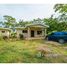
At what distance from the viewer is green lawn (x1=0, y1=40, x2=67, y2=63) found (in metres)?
3.30

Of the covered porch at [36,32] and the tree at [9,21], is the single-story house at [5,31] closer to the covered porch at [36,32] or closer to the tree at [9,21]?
the tree at [9,21]

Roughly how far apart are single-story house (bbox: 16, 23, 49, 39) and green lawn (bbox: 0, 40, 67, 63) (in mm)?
78

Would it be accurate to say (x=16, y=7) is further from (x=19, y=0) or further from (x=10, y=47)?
(x=10, y=47)

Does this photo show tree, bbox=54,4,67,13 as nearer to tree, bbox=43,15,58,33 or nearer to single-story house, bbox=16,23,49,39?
tree, bbox=43,15,58,33

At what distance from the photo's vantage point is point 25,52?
3344 mm

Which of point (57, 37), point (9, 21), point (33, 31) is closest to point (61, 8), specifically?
point (57, 37)

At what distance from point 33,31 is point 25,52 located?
13.1 inches

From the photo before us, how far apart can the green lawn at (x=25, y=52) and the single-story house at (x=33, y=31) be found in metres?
0.08

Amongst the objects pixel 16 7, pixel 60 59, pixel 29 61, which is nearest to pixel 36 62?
pixel 29 61

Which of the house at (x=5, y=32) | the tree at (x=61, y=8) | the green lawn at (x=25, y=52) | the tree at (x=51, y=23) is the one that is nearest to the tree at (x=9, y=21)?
the house at (x=5, y=32)

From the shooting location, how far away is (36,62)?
3309mm

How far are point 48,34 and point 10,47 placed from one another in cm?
58

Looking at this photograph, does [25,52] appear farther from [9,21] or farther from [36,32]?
[9,21]

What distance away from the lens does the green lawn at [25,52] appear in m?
3.30
